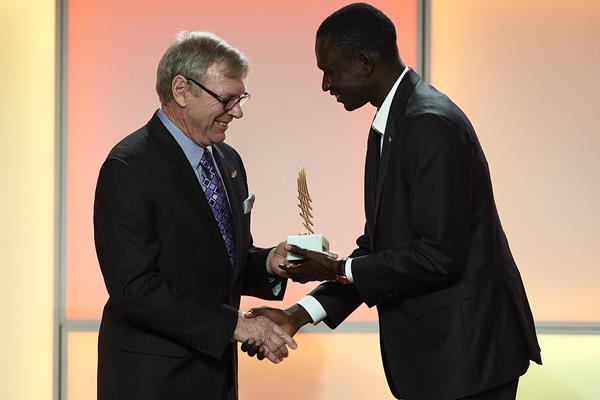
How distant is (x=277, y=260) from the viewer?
309cm

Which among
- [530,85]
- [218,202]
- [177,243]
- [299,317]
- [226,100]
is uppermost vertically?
[530,85]

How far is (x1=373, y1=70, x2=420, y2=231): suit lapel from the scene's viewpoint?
2590 millimetres

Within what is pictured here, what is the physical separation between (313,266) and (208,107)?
524 mm

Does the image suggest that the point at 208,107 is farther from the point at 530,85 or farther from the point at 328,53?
the point at 530,85

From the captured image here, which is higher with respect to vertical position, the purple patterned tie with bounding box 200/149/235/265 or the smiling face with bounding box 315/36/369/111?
the smiling face with bounding box 315/36/369/111

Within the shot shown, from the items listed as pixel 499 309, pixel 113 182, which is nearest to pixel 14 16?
pixel 113 182

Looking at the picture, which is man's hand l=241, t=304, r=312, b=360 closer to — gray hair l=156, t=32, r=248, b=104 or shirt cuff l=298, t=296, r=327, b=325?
shirt cuff l=298, t=296, r=327, b=325

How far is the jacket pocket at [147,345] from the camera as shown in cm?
271

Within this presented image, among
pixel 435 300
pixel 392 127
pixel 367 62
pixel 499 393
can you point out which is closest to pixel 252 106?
pixel 367 62

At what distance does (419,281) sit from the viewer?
8.41 ft

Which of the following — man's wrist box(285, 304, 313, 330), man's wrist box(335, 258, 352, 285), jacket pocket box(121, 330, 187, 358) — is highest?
man's wrist box(335, 258, 352, 285)

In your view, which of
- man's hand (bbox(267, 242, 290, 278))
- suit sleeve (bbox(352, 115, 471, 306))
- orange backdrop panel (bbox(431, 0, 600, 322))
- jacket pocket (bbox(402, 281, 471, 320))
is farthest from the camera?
orange backdrop panel (bbox(431, 0, 600, 322))

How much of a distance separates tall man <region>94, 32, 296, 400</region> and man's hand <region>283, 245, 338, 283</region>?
16 centimetres

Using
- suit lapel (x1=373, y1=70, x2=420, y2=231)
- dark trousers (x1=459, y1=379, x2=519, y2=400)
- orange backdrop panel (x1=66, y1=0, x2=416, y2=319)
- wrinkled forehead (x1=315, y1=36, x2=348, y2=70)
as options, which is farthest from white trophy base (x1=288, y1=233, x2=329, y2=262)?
orange backdrop panel (x1=66, y1=0, x2=416, y2=319)
